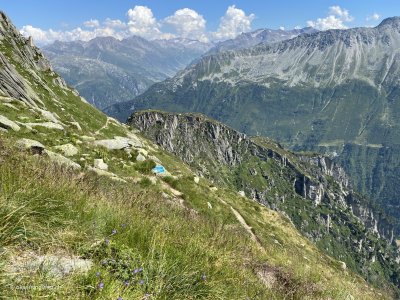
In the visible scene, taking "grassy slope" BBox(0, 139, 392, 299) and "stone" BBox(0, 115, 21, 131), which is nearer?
"grassy slope" BBox(0, 139, 392, 299)

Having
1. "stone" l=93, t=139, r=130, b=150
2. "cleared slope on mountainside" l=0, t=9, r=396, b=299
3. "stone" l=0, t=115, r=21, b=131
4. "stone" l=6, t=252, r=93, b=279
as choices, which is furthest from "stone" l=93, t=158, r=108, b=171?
"stone" l=6, t=252, r=93, b=279

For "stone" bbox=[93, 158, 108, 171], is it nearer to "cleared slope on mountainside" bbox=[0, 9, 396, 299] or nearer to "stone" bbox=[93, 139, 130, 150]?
"stone" bbox=[93, 139, 130, 150]

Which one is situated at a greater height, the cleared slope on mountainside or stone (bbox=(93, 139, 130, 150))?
the cleared slope on mountainside

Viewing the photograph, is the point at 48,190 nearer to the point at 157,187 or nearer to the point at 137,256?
the point at 137,256

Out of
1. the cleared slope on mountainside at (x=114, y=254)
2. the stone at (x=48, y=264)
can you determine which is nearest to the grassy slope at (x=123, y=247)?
the cleared slope on mountainside at (x=114, y=254)

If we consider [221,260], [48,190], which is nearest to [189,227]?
[221,260]

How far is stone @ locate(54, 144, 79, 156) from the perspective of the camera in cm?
2370

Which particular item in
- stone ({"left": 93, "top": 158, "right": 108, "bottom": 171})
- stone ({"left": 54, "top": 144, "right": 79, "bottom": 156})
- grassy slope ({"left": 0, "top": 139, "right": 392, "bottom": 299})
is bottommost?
stone ({"left": 93, "top": 158, "right": 108, "bottom": 171})

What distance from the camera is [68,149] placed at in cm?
2417

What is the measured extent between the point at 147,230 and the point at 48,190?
2097 mm

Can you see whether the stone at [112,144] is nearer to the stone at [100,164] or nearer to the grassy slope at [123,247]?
the stone at [100,164]

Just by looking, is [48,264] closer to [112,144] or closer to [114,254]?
[114,254]

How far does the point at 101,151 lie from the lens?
90.9 ft

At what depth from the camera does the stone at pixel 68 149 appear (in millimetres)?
23705
